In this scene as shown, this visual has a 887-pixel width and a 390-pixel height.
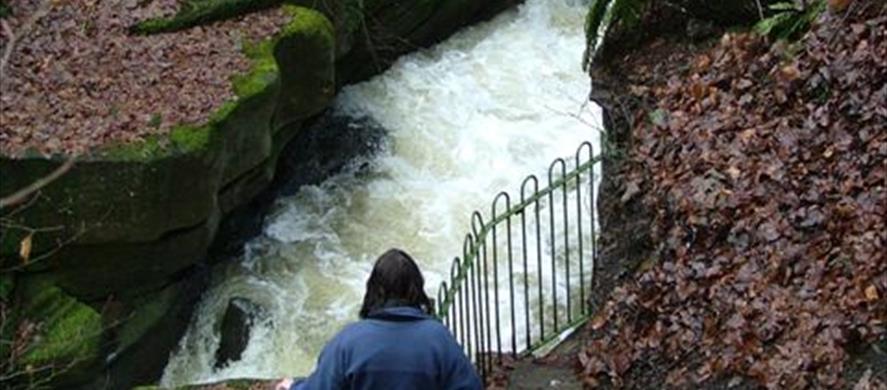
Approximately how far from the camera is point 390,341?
4.77m

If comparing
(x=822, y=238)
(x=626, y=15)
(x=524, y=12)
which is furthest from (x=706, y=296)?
(x=524, y=12)

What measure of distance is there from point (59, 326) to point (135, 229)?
3.42ft

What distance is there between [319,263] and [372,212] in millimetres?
1049

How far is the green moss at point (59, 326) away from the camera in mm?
10711

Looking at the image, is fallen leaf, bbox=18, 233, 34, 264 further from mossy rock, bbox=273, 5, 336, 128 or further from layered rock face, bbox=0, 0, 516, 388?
mossy rock, bbox=273, 5, 336, 128

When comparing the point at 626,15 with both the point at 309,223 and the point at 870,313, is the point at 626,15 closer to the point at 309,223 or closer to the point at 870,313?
the point at 870,313

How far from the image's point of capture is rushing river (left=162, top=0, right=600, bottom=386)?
41.2 ft

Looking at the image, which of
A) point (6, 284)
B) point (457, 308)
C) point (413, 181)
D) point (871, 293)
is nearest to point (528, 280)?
point (457, 308)

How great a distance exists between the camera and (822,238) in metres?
6.53

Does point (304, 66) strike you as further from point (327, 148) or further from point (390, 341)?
point (390, 341)

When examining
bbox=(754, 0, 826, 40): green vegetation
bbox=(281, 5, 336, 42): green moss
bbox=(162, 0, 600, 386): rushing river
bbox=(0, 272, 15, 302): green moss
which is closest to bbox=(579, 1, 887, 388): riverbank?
bbox=(754, 0, 826, 40): green vegetation

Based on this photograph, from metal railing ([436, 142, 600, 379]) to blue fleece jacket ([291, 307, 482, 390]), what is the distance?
129 inches

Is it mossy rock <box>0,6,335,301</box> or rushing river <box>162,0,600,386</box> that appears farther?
rushing river <box>162,0,600,386</box>

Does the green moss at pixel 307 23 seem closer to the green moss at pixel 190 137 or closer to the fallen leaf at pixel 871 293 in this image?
the green moss at pixel 190 137
